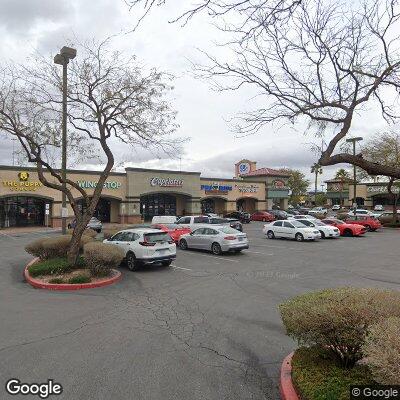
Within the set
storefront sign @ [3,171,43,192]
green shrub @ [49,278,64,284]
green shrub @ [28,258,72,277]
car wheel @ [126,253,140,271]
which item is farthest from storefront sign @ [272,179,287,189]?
green shrub @ [49,278,64,284]

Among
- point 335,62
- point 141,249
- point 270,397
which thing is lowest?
point 270,397

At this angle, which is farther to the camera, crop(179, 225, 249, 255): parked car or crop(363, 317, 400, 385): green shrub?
crop(179, 225, 249, 255): parked car

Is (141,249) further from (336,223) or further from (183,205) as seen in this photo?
(183,205)

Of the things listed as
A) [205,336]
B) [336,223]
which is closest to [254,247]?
[336,223]

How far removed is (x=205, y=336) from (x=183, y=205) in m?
41.8

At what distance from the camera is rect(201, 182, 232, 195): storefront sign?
4988cm

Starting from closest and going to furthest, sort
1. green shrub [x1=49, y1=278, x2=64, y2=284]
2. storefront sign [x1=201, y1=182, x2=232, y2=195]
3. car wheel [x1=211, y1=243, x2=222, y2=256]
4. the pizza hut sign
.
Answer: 1. green shrub [x1=49, y1=278, x2=64, y2=284]
2. car wheel [x1=211, y1=243, x2=222, y2=256]
3. the pizza hut sign
4. storefront sign [x1=201, y1=182, x2=232, y2=195]

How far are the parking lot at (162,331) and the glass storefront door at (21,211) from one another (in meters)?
24.8

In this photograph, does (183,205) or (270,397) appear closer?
(270,397)

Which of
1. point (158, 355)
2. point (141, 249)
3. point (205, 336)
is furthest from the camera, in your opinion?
point (141, 249)

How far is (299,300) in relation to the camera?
541 cm

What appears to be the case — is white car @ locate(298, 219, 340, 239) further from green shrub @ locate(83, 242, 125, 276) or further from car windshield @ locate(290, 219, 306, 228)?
green shrub @ locate(83, 242, 125, 276)

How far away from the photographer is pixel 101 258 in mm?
12031

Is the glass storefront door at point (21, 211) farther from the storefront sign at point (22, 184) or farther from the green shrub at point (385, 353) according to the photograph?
the green shrub at point (385, 353)
